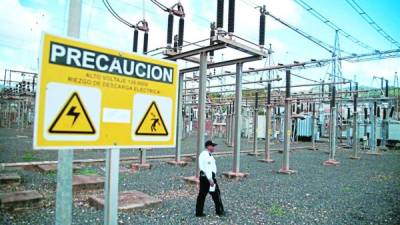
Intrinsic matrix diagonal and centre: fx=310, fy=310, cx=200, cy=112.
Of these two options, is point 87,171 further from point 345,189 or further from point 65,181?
point 65,181

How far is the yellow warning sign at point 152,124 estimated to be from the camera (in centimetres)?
192

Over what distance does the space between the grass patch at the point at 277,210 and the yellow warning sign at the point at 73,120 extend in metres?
4.80

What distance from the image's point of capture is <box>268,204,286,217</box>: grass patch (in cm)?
569

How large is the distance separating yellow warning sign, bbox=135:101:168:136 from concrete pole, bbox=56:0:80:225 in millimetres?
422

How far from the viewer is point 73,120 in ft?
5.36

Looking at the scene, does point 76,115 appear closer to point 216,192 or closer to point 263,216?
point 216,192

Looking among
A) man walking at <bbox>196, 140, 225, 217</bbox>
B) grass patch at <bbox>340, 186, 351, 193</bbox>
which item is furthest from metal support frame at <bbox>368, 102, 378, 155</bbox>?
man walking at <bbox>196, 140, 225, 217</bbox>

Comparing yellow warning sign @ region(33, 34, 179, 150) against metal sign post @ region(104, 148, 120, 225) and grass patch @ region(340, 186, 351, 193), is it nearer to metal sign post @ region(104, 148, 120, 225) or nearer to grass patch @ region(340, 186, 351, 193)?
metal sign post @ region(104, 148, 120, 225)

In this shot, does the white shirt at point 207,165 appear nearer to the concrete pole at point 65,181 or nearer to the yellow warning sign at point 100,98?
the yellow warning sign at point 100,98

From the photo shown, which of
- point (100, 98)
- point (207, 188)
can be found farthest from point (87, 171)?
point (100, 98)

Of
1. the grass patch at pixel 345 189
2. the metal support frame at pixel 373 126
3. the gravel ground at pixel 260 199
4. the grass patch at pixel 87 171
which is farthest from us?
the metal support frame at pixel 373 126

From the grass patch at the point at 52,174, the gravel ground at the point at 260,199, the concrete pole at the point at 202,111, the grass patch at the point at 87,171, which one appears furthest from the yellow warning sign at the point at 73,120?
the grass patch at the point at 87,171

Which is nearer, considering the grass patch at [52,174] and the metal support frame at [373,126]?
the grass patch at [52,174]

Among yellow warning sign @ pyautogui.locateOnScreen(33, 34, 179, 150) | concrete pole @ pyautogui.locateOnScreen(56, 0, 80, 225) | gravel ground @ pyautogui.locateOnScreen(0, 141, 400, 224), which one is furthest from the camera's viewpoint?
gravel ground @ pyautogui.locateOnScreen(0, 141, 400, 224)
